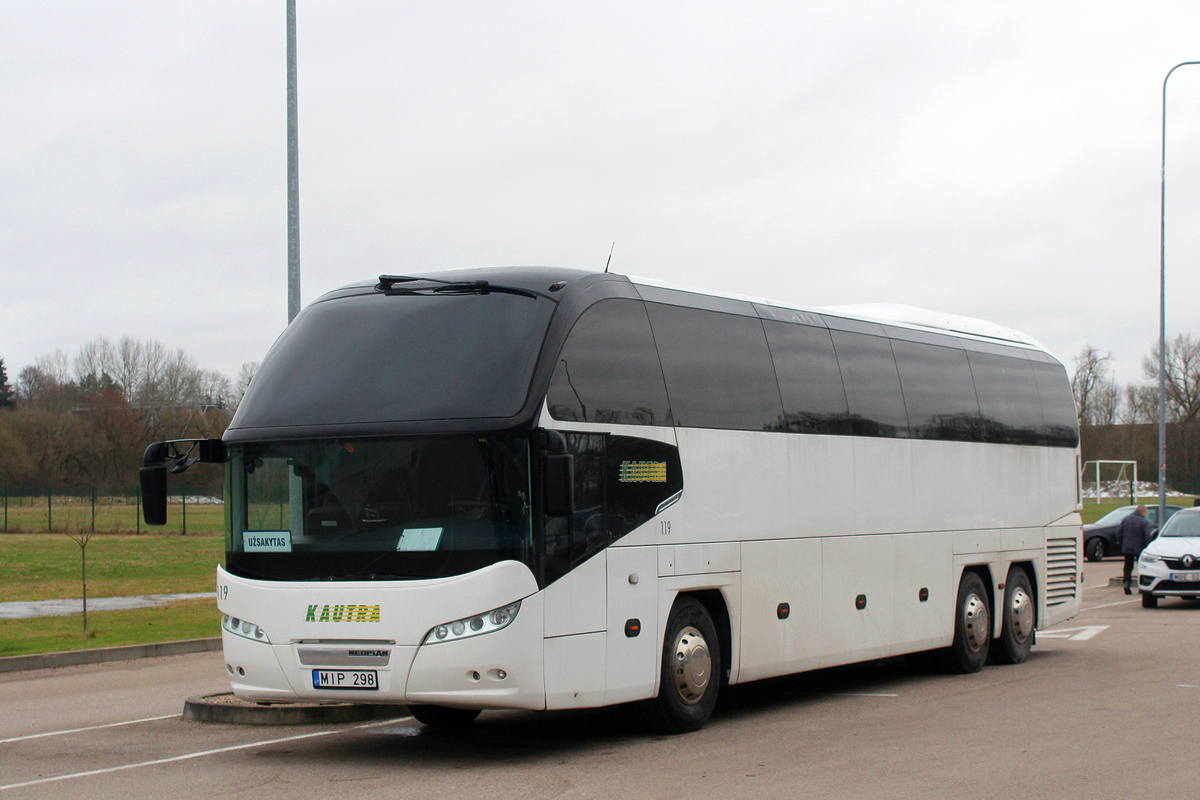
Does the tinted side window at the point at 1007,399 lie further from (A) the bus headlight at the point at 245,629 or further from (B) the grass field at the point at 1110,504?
(B) the grass field at the point at 1110,504

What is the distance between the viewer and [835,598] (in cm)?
1231

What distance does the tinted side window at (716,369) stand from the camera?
10562 millimetres

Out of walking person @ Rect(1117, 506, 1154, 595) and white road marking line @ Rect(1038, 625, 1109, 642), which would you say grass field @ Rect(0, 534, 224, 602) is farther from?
walking person @ Rect(1117, 506, 1154, 595)

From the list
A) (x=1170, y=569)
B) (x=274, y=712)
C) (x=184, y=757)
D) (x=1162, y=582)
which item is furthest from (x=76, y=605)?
(x=1170, y=569)

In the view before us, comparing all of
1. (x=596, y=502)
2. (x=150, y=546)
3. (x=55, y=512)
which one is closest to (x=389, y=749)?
(x=596, y=502)

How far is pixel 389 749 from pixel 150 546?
127ft

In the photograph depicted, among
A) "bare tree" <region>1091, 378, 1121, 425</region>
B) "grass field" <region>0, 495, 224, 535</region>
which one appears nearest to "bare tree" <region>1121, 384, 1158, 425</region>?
"bare tree" <region>1091, 378, 1121, 425</region>

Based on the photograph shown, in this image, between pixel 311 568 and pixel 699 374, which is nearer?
pixel 311 568

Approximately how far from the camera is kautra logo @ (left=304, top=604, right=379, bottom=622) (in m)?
8.93

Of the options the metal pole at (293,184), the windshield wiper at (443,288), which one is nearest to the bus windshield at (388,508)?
the windshield wiper at (443,288)

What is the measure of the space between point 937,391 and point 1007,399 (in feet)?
5.97

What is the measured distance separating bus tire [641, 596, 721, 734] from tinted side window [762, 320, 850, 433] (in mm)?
2125

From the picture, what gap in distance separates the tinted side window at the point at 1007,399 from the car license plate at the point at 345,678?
8.62 m

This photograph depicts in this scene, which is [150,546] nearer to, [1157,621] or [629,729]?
[1157,621]
